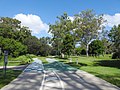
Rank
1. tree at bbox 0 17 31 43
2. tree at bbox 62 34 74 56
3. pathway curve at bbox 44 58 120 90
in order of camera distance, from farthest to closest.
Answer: tree at bbox 0 17 31 43 < tree at bbox 62 34 74 56 < pathway curve at bbox 44 58 120 90

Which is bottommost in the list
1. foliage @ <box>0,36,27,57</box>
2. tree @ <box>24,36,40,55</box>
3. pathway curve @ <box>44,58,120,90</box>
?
pathway curve @ <box>44,58,120,90</box>

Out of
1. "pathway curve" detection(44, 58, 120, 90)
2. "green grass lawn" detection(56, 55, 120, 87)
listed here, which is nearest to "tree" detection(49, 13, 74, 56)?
"green grass lawn" detection(56, 55, 120, 87)

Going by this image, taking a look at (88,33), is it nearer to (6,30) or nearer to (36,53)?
(6,30)

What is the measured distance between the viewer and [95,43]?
9256 centimetres

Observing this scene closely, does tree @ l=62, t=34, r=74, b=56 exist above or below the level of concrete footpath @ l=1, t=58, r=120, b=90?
above

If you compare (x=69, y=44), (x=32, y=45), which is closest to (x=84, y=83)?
(x=69, y=44)

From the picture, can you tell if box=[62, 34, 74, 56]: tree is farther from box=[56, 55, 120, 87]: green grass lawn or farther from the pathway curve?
the pathway curve

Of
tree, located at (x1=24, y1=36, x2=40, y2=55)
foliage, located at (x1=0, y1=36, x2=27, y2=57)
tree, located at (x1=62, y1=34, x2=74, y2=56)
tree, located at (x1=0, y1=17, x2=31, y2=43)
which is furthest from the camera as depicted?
tree, located at (x1=24, y1=36, x2=40, y2=55)

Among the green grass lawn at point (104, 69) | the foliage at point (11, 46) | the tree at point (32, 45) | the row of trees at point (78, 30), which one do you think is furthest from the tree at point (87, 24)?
the tree at point (32, 45)

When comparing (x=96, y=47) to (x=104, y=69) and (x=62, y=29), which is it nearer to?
(x=62, y=29)

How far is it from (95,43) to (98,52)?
441 cm

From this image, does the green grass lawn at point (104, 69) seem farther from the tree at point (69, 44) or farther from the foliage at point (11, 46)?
the foliage at point (11, 46)

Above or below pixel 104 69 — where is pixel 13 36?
above

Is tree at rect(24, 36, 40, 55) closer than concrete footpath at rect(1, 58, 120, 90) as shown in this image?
No
